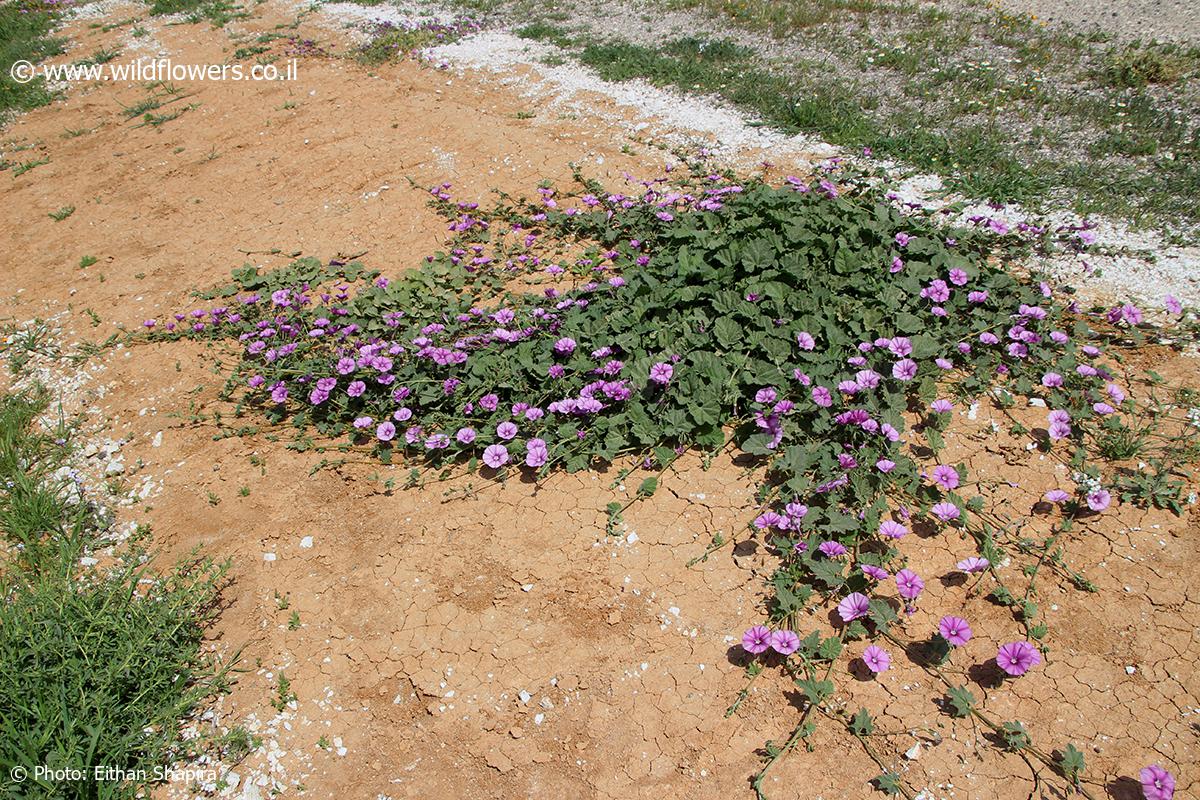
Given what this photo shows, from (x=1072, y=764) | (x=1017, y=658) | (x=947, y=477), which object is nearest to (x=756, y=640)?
(x=1017, y=658)

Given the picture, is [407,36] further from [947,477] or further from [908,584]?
[908,584]

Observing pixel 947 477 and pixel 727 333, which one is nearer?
pixel 947 477

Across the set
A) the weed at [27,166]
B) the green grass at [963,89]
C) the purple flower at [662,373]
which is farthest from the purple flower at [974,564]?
the weed at [27,166]

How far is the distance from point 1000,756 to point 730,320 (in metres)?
2.10

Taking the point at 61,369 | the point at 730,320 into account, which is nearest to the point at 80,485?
the point at 61,369

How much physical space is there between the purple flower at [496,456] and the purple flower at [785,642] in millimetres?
1420

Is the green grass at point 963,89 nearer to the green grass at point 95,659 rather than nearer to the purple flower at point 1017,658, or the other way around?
the purple flower at point 1017,658

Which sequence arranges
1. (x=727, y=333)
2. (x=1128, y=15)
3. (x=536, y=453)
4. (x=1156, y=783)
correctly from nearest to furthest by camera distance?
(x=1156, y=783), (x=536, y=453), (x=727, y=333), (x=1128, y=15)

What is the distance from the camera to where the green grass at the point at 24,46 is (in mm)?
9508

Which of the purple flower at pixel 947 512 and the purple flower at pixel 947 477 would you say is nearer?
the purple flower at pixel 947 512

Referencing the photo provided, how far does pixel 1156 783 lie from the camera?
207 centimetres

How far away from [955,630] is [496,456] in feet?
6.46

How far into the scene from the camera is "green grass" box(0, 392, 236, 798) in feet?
7.69

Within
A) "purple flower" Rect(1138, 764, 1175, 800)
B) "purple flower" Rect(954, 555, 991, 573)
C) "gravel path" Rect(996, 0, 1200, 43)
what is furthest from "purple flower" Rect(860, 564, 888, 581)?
"gravel path" Rect(996, 0, 1200, 43)
